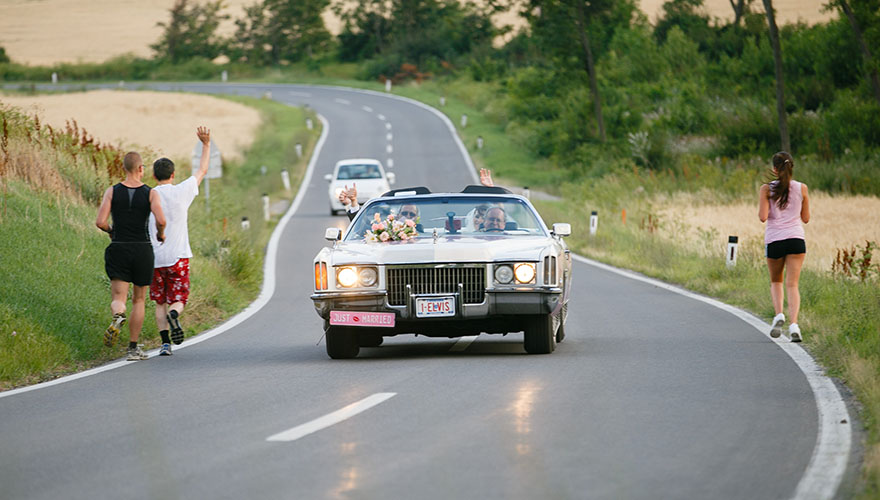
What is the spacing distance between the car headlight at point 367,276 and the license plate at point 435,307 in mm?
488

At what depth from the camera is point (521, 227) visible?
12.8 meters

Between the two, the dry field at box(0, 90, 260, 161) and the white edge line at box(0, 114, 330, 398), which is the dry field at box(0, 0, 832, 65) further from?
the white edge line at box(0, 114, 330, 398)

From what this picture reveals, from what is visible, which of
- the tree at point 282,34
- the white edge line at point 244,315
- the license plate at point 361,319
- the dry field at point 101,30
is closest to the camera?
the white edge line at point 244,315

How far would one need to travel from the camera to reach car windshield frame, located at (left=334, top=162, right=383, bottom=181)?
38000mm

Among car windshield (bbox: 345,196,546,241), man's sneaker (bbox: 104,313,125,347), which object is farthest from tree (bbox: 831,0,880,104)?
man's sneaker (bbox: 104,313,125,347)

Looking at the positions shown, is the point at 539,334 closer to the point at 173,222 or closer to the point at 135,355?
the point at 173,222

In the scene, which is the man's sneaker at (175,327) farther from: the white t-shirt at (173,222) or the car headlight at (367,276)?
the car headlight at (367,276)

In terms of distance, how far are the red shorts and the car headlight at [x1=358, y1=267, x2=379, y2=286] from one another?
1.97 metres

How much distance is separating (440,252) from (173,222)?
2746 mm

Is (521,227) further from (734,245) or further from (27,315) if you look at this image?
(734,245)

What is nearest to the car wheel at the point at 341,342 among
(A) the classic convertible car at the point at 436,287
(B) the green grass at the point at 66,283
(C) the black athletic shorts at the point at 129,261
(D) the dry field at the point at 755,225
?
(A) the classic convertible car at the point at 436,287

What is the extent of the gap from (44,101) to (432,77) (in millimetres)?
31544

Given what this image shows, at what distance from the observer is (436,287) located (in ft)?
36.8

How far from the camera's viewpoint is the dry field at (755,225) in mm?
22469
